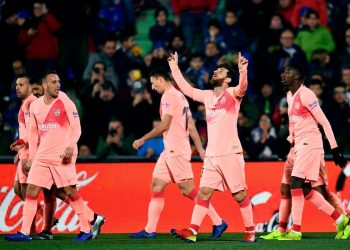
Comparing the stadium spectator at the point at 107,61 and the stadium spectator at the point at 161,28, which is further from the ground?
the stadium spectator at the point at 161,28

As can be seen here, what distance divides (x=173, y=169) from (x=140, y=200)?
1.86 meters

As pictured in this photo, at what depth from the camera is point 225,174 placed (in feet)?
44.7

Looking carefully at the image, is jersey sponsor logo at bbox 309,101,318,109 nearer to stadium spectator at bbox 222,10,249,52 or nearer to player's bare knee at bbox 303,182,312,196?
player's bare knee at bbox 303,182,312,196

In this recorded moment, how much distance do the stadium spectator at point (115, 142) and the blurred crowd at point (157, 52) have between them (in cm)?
2

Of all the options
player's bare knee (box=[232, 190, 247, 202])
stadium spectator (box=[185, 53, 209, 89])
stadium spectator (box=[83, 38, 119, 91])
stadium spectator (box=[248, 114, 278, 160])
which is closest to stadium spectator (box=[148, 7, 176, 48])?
stadium spectator (box=[83, 38, 119, 91])

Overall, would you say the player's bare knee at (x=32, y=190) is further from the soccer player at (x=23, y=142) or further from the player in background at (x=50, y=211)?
the soccer player at (x=23, y=142)

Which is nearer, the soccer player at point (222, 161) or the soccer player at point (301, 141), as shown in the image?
the soccer player at point (222, 161)

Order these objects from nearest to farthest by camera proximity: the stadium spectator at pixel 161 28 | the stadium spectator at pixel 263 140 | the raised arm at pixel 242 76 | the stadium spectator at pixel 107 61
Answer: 1. the raised arm at pixel 242 76
2. the stadium spectator at pixel 263 140
3. the stadium spectator at pixel 107 61
4. the stadium spectator at pixel 161 28

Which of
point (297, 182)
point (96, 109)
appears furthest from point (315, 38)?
point (297, 182)

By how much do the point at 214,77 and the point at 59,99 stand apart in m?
2.06

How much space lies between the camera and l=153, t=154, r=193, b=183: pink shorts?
15.0m

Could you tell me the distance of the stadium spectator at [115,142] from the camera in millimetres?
18797

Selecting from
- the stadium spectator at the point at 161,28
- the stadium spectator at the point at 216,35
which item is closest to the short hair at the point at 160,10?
the stadium spectator at the point at 161,28

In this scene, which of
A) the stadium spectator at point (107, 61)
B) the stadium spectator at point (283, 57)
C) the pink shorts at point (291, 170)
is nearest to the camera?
the pink shorts at point (291, 170)
